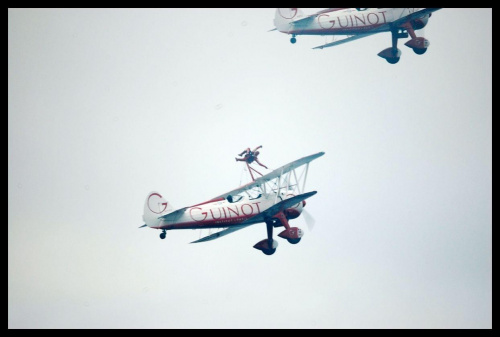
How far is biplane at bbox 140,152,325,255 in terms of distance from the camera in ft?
243

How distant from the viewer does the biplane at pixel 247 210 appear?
74.2m

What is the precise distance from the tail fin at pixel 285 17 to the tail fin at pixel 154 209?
42.2ft

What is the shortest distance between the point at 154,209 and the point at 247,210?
226 inches

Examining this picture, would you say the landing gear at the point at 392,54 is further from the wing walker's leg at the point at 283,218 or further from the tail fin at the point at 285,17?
the wing walker's leg at the point at 283,218

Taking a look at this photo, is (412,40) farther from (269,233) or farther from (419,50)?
(269,233)

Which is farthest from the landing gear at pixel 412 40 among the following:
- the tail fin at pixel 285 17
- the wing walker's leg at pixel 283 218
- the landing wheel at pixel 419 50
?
the wing walker's leg at pixel 283 218

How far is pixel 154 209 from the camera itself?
245 ft

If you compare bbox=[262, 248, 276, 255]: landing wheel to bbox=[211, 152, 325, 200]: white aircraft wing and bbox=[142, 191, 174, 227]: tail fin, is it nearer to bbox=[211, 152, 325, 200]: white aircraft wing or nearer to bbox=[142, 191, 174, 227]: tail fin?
bbox=[211, 152, 325, 200]: white aircraft wing

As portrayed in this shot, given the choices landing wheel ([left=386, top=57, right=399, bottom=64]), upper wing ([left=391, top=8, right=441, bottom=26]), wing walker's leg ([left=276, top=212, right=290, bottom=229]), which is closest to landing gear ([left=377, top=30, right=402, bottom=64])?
landing wheel ([left=386, top=57, right=399, bottom=64])

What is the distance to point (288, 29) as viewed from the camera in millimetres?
76750
